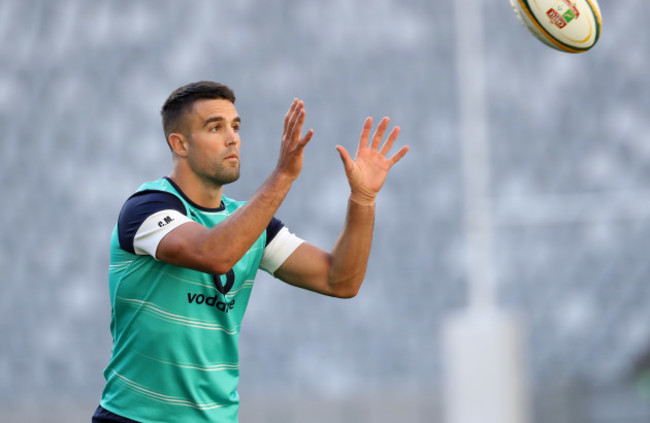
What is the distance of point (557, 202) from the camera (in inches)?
595

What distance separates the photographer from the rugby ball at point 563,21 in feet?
17.1

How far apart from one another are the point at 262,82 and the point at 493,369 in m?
6.99

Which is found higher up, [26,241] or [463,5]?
[463,5]

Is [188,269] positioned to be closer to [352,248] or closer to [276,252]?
[276,252]

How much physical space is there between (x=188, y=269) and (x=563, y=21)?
257cm

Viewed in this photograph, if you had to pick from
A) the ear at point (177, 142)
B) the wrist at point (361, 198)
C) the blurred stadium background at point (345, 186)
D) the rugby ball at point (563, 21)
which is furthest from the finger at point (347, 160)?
the blurred stadium background at point (345, 186)

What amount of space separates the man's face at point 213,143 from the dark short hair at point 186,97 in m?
0.03

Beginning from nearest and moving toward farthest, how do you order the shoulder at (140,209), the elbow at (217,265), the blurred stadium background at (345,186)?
the elbow at (217,265)
the shoulder at (140,209)
the blurred stadium background at (345,186)

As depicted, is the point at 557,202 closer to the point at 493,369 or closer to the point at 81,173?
the point at 493,369

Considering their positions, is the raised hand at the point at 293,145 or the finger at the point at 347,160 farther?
the finger at the point at 347,160

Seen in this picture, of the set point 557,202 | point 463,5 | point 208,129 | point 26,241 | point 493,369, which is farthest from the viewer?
point 26,241

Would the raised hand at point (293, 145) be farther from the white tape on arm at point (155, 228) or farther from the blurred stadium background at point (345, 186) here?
the blurred stadium background at point (345, 186)

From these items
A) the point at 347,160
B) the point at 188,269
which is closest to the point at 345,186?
the point at 347,160

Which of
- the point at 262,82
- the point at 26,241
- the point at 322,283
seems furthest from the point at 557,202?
the point at 322,283
